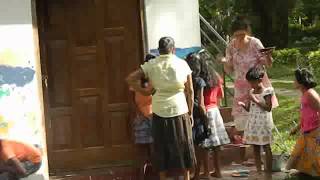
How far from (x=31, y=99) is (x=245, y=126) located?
2.67 m

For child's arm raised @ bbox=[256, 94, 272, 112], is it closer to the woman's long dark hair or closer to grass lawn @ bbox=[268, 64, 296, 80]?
the woman's long dark hair

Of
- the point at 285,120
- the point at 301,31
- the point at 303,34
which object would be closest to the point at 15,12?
the point at 285,120

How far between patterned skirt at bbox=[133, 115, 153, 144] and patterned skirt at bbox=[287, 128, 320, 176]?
5.52ft

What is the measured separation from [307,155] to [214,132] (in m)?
1.10

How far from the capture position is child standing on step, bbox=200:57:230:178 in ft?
23.9

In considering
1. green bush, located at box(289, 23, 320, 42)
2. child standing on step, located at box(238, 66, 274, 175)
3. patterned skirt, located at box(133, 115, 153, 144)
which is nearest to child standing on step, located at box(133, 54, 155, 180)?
patterned skirt, located at box(133, 115, 153, 144)

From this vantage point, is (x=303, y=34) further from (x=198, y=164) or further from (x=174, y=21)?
(x=198, y=164)

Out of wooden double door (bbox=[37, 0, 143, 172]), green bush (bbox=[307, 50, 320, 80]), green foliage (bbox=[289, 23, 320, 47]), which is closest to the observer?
wooden double door (bbox=[37, 0, 143, 172])

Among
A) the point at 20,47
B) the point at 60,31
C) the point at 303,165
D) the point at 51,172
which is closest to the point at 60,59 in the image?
the point at 60,31

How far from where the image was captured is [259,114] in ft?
24.6

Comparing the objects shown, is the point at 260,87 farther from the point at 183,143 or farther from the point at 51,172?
the point at 51,172

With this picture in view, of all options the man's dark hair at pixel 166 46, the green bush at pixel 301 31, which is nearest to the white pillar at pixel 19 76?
the man's dark hair at pixel 166 46

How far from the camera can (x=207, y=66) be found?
7312 mm

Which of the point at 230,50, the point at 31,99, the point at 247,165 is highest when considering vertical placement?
the point at 230,50
